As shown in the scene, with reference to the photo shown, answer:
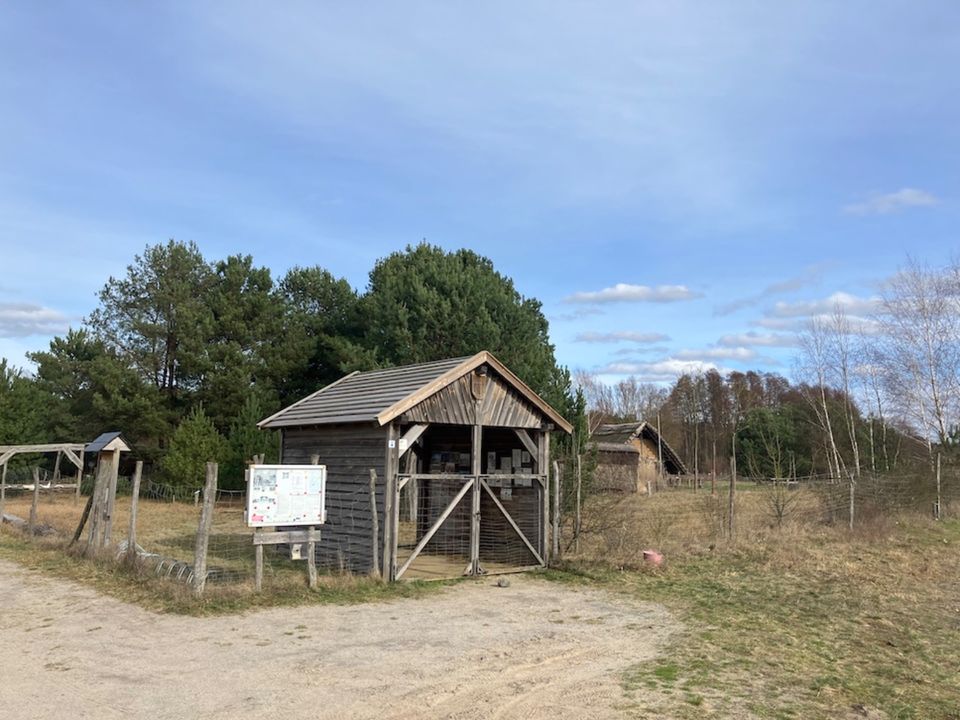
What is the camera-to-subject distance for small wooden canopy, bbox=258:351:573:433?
13281mm

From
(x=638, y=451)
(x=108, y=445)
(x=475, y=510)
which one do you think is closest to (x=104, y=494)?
(x=108, y=445)

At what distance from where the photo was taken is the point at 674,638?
9.02 m

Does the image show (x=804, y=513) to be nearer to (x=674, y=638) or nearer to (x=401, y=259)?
(x=674, y=638)

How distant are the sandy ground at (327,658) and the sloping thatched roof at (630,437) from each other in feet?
104

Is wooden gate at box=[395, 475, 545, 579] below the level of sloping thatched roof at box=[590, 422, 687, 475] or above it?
below

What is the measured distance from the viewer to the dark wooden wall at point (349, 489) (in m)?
13.3

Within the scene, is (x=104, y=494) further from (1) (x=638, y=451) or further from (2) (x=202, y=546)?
(1) (x=638, y=451)

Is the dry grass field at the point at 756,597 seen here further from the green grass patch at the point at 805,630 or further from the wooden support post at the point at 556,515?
the wooden support post at the point at 556,515

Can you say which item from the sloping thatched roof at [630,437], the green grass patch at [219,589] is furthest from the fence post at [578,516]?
the sloping thatched roof at [630,437]

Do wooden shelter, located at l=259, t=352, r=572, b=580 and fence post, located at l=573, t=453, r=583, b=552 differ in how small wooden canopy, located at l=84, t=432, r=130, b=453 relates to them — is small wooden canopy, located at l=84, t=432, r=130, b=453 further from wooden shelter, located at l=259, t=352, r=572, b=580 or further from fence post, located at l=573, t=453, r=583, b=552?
fence post, located at l=573, t=453, r=583, b=552

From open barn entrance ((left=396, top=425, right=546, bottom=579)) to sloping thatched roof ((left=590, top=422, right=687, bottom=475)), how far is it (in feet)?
79.4

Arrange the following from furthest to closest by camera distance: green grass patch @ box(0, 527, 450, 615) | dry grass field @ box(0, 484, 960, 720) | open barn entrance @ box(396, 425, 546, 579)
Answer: open barn entrance @ box(396, 425, 546, 579)
green grass patch @ box(0, 527, 450, 615)
dry grass field @ box(0, 484, 960, 720)

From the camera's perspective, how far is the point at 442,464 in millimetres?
17891

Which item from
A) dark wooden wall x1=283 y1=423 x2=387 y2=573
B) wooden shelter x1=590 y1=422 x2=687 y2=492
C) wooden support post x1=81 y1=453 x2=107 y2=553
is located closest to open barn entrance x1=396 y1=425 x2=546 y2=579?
dark wooden wall x1=283 y1=423 x2=387 y2=573
